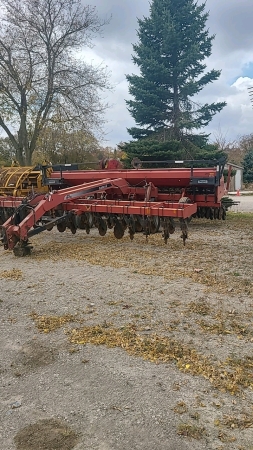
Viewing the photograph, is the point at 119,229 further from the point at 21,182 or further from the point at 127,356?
the point at 127,356

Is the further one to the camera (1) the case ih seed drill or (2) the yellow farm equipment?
(2) the yellow farm equipment

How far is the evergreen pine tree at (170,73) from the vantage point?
19.7 metres

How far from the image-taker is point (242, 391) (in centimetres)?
260

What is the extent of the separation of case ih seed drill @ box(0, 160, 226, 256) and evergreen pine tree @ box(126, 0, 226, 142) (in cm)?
1074

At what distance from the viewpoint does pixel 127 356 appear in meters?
3.10

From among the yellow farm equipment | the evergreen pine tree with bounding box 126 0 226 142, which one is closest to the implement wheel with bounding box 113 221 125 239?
the yellow farm equipment

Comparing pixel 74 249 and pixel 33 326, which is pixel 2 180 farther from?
pixel 33 326

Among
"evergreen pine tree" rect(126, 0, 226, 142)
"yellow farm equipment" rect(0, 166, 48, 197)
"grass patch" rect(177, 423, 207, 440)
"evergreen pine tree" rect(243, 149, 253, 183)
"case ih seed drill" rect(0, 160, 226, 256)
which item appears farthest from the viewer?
"evergreen pine tree" rect(243, 149, 253, 183)

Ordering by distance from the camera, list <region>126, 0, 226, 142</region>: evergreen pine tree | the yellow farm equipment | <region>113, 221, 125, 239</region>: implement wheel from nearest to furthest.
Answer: <region>113, 221, 125, 239</region>: implement wheel → the yellow farm equipment → <region>126, 0, 226, 142</region>: evergreen pine tree

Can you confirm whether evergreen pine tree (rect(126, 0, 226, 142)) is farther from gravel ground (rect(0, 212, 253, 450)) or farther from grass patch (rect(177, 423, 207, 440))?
grass patch (rect(177, 423, 207, 440))

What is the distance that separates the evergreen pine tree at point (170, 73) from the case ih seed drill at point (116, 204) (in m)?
10.7

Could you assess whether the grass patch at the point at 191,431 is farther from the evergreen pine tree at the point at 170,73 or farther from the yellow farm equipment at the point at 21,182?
the evergreen pine tree at the point at 170,73

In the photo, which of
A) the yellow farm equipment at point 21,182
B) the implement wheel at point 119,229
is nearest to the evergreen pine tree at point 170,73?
the yellow farm equipment at point 21,182

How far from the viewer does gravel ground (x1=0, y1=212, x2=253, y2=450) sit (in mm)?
2254
